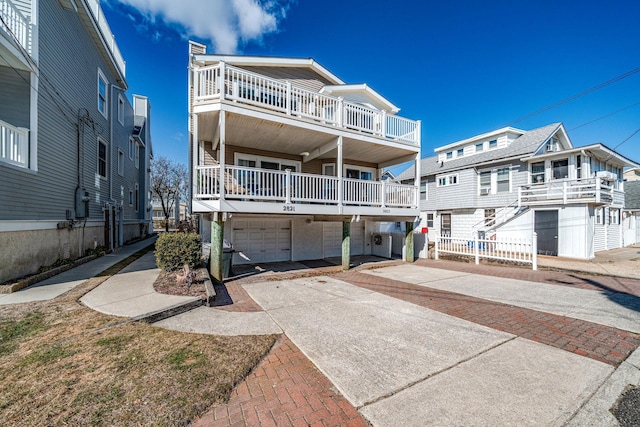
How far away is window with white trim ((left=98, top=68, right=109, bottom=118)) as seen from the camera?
12.3 meters

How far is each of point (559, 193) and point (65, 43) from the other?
73.6 ft

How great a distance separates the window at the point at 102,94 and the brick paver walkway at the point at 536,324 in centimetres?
1501

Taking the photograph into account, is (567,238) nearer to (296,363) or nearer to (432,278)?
(432,278)

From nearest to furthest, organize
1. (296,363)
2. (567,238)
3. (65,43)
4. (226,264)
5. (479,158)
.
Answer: (296,363) → (226,264) → (65,43) → (567,238) → (479,158)

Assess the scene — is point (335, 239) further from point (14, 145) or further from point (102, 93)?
point (102, 93)

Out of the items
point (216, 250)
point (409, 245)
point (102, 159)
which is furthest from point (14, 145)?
point (409, 245)

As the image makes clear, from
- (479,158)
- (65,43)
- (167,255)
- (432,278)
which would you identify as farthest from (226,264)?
(479,158)

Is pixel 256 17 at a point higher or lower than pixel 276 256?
higher

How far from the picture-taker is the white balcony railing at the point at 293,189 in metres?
7.41

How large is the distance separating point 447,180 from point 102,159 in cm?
2079

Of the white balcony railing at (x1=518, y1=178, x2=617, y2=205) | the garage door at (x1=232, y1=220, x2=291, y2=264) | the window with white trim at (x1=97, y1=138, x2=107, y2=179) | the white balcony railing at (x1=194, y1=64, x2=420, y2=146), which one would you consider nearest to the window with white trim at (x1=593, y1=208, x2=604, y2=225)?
the white balcony railing at (x1=518, y1=178, x2=617, y2=205)

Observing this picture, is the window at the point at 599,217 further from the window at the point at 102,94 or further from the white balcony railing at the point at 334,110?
the window at the point at 102,94

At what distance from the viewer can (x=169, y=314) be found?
4621 mm

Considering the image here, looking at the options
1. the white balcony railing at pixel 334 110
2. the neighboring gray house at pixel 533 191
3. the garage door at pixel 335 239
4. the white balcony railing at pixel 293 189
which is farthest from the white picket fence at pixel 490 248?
the white balcony railing at pixel 334 110
